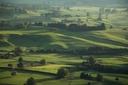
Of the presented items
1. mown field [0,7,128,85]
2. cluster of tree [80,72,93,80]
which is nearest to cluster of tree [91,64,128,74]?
mown field [0,7,128,85]

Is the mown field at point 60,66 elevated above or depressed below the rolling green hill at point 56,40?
below

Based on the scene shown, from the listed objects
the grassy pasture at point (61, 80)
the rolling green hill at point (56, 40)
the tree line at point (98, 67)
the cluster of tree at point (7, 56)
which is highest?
the rolling green hill at point (56, 40)

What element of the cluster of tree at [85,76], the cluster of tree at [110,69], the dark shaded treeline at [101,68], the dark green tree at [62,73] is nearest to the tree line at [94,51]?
the dark shaded treeline at [101,68]

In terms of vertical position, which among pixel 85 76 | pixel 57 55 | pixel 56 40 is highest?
pixel 56 40

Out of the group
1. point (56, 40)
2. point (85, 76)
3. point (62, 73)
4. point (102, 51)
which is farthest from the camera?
point (56, 40)

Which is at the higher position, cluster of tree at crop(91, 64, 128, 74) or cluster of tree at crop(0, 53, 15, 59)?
cluster of tree at crop(0, 53, 15, 59)

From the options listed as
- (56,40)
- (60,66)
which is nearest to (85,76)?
(60,66)

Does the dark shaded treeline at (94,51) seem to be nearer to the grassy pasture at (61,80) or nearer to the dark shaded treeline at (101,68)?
the dark shaded treeline at (101,68)

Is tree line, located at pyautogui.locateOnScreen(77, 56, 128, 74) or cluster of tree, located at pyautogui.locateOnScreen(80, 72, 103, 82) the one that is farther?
tree line, located at pyautogui.locateOnScreen(77, 56, 128, 74)

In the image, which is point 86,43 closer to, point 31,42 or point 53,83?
point 31,42

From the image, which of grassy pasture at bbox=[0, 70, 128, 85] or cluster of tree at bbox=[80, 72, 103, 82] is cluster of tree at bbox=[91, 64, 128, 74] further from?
cluster of tree at bbox=[80, 72, 103, 82]

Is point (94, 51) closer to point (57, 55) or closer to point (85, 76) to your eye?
point (57, 55)
